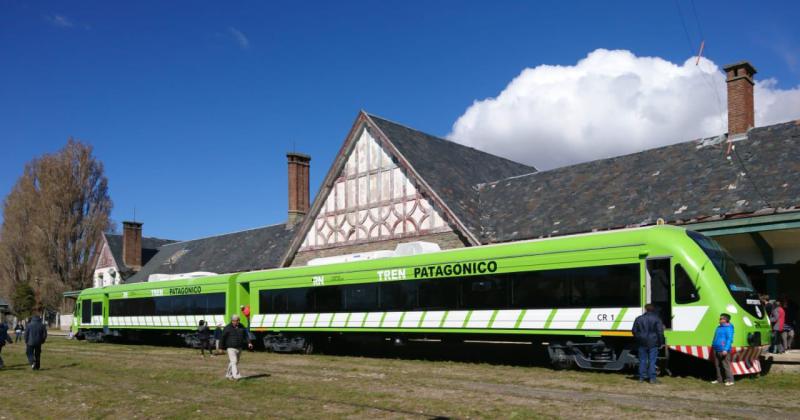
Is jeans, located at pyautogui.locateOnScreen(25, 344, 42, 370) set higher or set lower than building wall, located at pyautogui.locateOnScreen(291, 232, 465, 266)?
lower

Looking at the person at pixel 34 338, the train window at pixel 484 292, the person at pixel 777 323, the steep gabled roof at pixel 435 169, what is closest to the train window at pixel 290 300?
the steep gabled roof at pixel 435 169

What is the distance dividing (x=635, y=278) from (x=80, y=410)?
10.4m

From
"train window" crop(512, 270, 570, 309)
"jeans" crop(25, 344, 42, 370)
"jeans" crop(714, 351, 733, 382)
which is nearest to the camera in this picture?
"jeans" crop(714, 351, 733, 382)

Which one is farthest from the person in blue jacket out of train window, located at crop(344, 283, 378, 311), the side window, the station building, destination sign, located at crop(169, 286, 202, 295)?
destination sign, located at crop(169, 286, 202, 295)

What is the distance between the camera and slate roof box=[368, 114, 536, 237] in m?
27.1

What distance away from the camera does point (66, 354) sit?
2548 cm

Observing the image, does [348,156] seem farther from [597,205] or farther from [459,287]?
[459,287]

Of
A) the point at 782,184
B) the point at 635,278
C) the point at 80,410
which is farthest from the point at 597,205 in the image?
the point at 80,410

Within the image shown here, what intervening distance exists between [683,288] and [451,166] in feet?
56.9

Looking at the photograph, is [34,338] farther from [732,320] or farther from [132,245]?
[132,245]

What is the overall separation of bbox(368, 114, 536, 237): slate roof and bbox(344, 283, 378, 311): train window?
6.20 m

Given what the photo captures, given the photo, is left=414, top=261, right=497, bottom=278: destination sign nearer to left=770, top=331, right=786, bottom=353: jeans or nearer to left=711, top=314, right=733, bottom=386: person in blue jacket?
left=711, top=314, right=733, bottom=386: person in blue jacket

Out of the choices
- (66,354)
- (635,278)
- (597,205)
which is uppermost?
(597,205)

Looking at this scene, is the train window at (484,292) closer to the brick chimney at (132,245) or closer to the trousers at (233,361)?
the trousers at (233,361)
